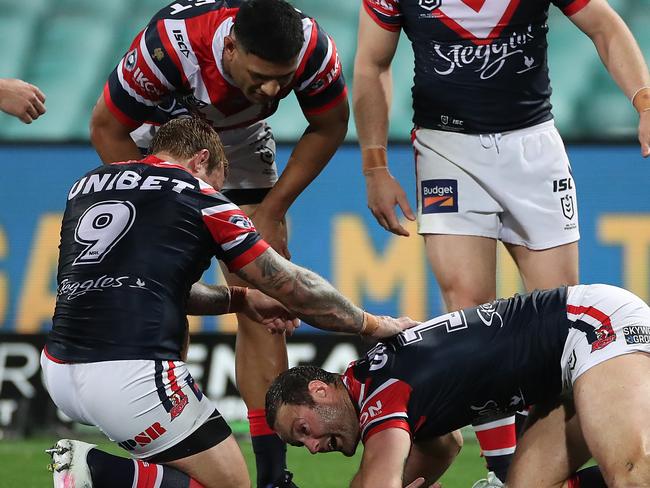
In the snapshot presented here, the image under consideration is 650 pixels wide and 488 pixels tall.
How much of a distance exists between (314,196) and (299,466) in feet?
6.45

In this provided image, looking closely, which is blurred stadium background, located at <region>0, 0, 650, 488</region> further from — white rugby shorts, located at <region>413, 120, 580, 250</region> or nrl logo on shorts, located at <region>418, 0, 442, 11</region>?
nrl logo on shorts, located at <region>418, 0, 442, 11</region>

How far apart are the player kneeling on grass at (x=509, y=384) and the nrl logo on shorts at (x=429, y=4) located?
3.91 ft

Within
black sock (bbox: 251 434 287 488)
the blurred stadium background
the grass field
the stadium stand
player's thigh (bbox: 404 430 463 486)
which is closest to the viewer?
player's thigh (bbox: 404 430 463 486)

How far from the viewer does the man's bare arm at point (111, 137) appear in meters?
4.64

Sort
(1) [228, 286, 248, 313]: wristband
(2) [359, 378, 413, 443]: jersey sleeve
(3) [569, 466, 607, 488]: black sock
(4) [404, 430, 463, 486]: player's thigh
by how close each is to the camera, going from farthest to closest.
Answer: (1) [228, 286, 248, 313]: wristband < (4) [404, 430, 463, 486]: player's thigh < (3) [569, 466, 607, 488]: black sock < (2) [359, 378, 413, 443]: jersey sleeve

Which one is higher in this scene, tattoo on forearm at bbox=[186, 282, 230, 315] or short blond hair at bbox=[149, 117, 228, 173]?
short blond hair at bbox=[149, 117, 228, 173]

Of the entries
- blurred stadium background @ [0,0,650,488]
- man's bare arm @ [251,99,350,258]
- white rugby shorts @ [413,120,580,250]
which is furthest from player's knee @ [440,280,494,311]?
blurred stadium background @ [0,0,650,488]

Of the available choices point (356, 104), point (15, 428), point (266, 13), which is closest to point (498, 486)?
point (356, 104)

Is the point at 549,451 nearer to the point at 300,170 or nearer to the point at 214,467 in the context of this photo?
the point at 214,467

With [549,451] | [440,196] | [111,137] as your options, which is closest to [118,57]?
[111,137]

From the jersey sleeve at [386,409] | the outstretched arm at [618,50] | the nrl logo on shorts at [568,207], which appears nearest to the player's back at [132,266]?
the jersey sleeve at [386,409]

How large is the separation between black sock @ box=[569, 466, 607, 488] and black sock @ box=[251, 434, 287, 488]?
1.15m

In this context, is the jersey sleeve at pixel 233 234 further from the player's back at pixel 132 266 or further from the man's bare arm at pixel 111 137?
the man's bare arm at pixel 111 137

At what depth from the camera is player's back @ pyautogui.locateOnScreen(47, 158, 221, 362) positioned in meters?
3.76
